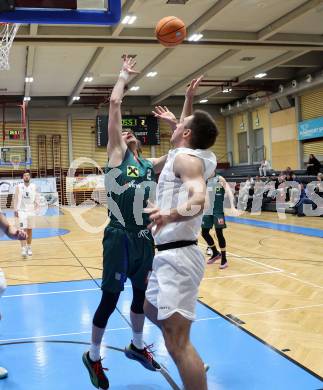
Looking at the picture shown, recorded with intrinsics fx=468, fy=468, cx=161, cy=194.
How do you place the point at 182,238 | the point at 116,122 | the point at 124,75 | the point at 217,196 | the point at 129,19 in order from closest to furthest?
the point at 182,238, the point at 116,122, the point at 124,75, the point at 217,196, the point at 129,19

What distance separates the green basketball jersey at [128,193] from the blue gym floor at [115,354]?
4.12 ft

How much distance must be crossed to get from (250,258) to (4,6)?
6.47 meters

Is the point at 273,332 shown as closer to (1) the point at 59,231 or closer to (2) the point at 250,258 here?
(2) the point at 250,258

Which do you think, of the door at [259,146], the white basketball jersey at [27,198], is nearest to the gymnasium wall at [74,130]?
the door at [259,146]

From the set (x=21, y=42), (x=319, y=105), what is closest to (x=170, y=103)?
(x=319, y=105)

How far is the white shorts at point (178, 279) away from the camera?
2.77 m

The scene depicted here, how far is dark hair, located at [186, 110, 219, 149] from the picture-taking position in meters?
2.95

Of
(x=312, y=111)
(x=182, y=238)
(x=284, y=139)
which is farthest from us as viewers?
(x=284, y=139)

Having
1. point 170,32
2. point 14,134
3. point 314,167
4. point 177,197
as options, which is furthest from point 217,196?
point 14,134

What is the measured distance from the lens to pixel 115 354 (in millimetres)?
4207

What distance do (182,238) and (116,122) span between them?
1078 mm

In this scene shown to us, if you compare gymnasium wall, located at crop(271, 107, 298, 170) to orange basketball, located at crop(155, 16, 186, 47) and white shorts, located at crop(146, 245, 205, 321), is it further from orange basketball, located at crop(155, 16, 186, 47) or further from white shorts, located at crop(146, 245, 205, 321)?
white shorts, located at crop(146, 245, 205, 321)

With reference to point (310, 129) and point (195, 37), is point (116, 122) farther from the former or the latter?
point (310, 129)

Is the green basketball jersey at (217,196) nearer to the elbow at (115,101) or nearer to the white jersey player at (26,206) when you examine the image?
the white jersey player at (26,206)
